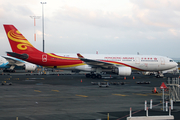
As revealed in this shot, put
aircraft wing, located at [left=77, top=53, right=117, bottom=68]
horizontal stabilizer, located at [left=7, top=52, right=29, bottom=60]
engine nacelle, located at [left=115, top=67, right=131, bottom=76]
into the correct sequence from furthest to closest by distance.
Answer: aircraft wing, located at [left=77, top=53, right=117, bottom=68] < engine nacelle, located at [left=115, top=67, right=131, bottom=76] < horizontal stabilizer, located at [left=7, top=52, right=29, bottom=60]

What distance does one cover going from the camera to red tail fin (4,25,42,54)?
4166 cm

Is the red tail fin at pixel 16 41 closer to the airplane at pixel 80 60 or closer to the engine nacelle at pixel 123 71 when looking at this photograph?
the airplane at pixel 80 60

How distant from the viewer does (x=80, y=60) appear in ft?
143

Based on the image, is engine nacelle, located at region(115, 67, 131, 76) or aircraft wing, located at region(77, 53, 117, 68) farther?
aircraft wing, located at region(77, 53, 117, 68)

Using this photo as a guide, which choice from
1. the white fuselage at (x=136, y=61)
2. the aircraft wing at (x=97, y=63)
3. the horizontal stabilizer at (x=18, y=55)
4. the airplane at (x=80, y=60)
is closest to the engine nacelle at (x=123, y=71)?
the airplane at (x=80, y=60)

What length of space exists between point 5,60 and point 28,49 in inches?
1151

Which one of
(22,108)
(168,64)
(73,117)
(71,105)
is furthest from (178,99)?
(168,64)

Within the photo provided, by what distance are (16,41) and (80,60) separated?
11.8m

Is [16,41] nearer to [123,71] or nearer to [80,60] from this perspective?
[80,60]

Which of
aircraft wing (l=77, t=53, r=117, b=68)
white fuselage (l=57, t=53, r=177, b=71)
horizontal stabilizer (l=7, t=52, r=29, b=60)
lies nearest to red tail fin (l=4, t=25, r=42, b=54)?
horizontal stabilizer (l=7, t=52, r=29, b=60)

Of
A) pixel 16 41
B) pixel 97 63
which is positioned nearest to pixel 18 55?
pixel 16 41

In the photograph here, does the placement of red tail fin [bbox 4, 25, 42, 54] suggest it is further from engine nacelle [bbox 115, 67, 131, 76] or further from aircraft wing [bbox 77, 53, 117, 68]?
engine nacelle [bbox 115, 67, 131, 76]

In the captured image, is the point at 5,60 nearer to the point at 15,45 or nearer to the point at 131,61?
the point at 15,45

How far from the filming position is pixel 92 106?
16.3 meters
